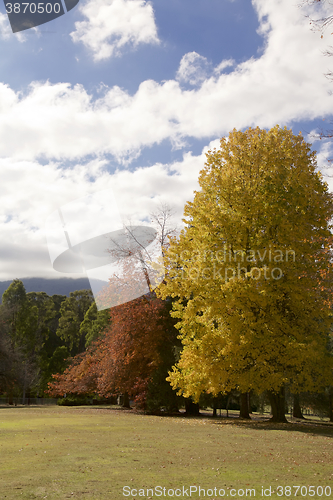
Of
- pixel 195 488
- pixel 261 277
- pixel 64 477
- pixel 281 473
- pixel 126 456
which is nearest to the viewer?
pixel 195 488

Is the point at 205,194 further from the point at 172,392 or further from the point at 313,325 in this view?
the point at 172,392

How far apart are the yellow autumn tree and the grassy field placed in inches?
162

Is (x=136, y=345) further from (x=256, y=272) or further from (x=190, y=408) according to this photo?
(x=256, y=272)

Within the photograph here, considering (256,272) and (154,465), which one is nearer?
(154,465)

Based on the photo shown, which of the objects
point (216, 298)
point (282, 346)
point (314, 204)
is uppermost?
point (314, 204)

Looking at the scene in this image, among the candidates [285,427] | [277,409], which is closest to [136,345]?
[277,409]

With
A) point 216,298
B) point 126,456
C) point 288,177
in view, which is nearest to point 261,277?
point 216,298

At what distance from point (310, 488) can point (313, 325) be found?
438 inches

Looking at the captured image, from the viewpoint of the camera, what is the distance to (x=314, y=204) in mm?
15977

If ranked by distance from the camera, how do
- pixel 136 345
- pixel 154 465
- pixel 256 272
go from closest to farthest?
pixel 154 465, pixel 256 272, pixel 136 345

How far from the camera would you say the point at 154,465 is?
6.92 meters

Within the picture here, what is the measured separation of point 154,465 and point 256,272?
8.77 metres

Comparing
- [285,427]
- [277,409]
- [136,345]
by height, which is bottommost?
[285,427]

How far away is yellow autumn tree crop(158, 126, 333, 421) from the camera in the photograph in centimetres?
1464
